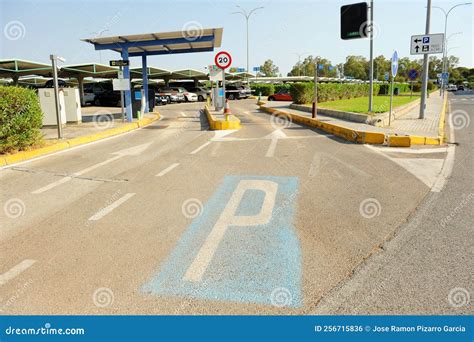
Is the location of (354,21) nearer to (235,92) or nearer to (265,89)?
(235,92)

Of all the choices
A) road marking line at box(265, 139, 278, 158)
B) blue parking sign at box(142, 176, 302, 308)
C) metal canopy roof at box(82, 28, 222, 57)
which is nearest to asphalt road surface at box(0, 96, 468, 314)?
blue parking sign at box(142, 176, 302, 308)

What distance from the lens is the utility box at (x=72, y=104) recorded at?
16031mm

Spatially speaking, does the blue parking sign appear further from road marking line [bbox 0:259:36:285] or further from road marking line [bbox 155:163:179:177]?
road marking line [bbox 155:163:179:177]

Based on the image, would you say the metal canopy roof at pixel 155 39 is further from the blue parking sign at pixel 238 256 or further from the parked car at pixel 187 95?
the parked car at pixel 187 95

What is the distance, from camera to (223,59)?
1466cm

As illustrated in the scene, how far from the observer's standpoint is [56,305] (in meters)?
3.10

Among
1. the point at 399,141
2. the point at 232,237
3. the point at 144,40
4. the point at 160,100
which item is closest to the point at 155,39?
the point at 144,40

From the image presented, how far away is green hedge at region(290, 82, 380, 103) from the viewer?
29273 millimetres

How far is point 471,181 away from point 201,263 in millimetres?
5682

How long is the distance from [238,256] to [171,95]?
36406mm

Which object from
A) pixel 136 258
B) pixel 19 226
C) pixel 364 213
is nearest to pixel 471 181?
pixel 364 213

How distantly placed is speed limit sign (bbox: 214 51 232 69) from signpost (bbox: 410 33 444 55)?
27.3 ft

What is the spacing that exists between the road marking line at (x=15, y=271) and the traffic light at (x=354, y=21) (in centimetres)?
1568

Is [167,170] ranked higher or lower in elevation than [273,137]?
lower
